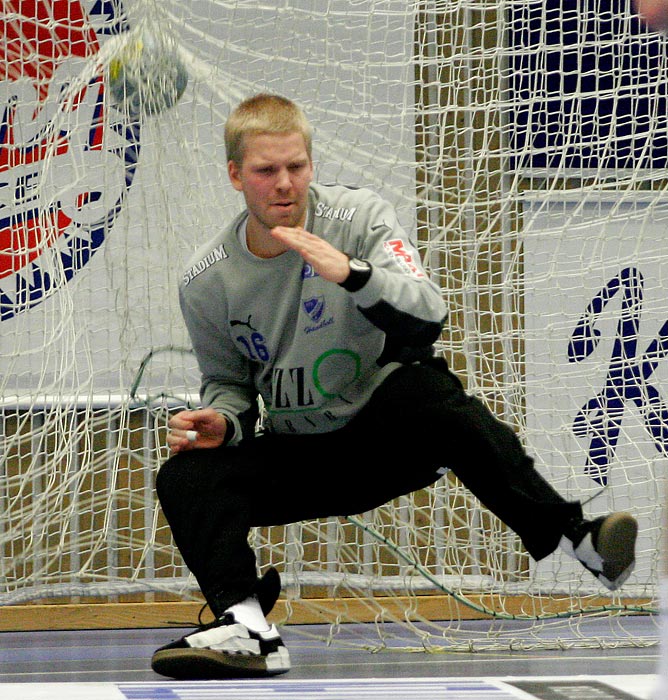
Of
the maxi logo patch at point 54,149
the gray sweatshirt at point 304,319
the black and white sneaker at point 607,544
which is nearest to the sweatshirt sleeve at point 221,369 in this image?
the gray sweatshirt at point 304,319

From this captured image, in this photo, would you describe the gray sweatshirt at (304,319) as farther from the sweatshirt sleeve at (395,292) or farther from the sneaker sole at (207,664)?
the sneaker sole at (207,664)

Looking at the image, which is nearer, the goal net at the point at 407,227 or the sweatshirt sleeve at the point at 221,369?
the sweatshirt sleeve at the point at 221,369

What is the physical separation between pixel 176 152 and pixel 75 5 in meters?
0.54

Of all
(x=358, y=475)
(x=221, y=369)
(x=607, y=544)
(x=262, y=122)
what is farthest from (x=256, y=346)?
(x=607, y=544)

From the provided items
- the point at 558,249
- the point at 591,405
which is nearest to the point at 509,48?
the point at 558,249

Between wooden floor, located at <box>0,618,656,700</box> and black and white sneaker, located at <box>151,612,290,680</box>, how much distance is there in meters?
0.04

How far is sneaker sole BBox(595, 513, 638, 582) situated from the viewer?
1.69 meters

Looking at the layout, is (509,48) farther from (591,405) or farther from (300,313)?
(300,313)

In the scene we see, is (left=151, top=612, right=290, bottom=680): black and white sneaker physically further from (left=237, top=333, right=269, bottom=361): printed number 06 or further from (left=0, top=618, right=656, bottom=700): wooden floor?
(left=237, top=333, right=269, bottom=361): printed number 06

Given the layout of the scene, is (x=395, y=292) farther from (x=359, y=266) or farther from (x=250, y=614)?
(x=250, y=614)

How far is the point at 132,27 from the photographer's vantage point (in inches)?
104

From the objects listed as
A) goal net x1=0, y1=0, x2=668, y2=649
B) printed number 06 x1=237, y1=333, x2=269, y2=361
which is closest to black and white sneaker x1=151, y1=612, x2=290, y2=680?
printed number 06 x1=237, y1=333, x2=269, y2=361

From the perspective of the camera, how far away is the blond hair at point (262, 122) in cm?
190

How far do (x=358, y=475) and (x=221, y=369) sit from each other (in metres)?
0.34
